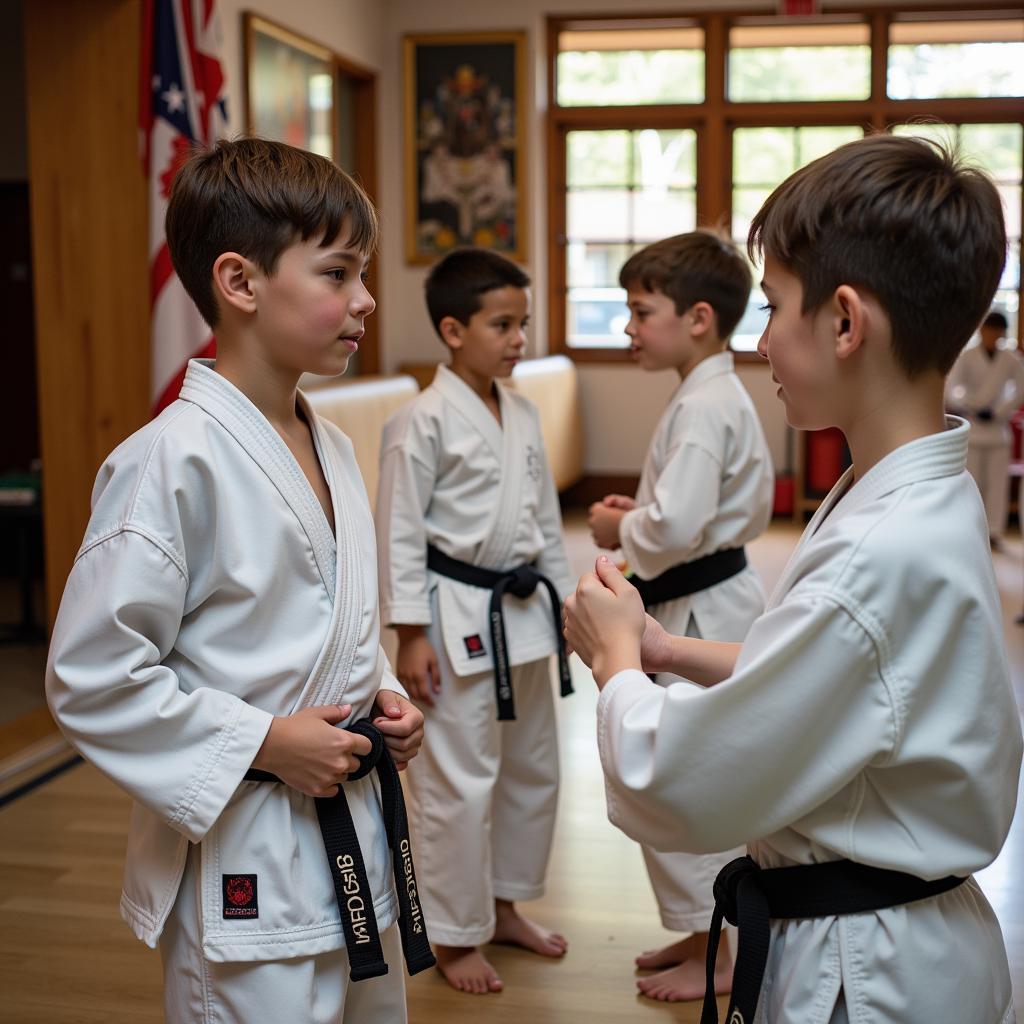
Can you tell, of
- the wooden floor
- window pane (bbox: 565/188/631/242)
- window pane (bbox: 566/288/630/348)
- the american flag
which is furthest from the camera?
window pane (bbox: 566/288/630/348)

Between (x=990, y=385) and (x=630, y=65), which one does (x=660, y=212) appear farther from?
(x=990, y=385)

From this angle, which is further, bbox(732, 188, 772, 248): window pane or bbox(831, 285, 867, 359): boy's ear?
bbox(732, 188, 772, 248): window pane

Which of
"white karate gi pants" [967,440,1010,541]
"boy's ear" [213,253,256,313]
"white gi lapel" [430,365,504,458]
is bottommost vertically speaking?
"white karate gi pants" [967,440,1010,541]

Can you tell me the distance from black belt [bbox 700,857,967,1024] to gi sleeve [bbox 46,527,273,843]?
0.53m

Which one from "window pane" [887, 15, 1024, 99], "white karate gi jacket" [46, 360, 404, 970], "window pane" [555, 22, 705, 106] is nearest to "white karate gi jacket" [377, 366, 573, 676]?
"white karate gi jacket" [46, 360, 404, 970]

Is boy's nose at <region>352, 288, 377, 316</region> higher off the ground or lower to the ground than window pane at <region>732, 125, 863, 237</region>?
lower

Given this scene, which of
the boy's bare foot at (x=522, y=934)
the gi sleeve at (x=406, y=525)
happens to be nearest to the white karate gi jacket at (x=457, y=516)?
the gi sleeve at (x=406, y=525)

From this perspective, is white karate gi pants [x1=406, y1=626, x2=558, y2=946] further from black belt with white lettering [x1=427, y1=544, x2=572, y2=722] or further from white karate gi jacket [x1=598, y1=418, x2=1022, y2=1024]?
white karate gi jacket [x1=598, y1=418, x2=1022, y2=1024]

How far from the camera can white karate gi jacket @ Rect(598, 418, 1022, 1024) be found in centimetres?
104

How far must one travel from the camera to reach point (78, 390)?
13.7 ft

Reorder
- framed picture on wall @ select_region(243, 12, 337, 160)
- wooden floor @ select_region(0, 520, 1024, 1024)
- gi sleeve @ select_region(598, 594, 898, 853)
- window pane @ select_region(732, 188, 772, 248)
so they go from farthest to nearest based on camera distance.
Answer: window pane @ select_region(732, 188, 772, 248) < framed picture on wall @ select_region(243, 12, 337, 160) < wooden floor @ select_region(0, 520, 1024, 1024) < gi sleeve @ select_region(598, 594, 898, 853)

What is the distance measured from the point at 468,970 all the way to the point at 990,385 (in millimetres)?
5736

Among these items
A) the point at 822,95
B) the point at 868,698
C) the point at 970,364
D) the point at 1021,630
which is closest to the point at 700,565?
the point at 868,698

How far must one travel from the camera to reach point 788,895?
1.17 metres
